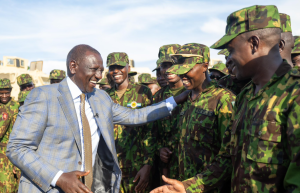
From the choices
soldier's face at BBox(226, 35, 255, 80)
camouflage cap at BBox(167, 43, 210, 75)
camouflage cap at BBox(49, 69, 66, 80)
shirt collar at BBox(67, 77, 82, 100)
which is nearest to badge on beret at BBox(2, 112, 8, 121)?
camouflage cap at BBox(49, 69, 66, 80)

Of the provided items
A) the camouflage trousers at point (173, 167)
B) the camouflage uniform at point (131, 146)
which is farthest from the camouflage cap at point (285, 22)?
the camouflage uniform at point (131, 146)

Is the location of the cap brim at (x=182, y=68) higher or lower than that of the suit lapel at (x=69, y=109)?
higher

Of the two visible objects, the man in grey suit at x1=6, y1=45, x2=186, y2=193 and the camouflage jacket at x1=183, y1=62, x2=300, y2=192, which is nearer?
the camouflage jacket at x1=183, y1=62, x2=300, y2=192

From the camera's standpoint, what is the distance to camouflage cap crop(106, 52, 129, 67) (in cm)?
547

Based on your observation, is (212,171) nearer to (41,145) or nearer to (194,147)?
(194,147)

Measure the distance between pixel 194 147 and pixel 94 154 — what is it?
1218mm

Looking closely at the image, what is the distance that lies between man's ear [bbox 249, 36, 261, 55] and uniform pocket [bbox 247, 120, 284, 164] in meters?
0.54

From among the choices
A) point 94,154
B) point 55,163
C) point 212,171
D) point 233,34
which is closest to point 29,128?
point 55,163

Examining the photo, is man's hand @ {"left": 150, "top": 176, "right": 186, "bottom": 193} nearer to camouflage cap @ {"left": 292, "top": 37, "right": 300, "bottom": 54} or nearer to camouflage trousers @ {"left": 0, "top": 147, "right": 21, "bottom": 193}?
camouflage cap @ {"left": 292, "top": 37, "right": 300, "bottom": 54}

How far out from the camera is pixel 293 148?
1.61 m

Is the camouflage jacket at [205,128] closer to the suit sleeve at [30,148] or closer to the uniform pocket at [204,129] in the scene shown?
the uniform pocket at [204,129]

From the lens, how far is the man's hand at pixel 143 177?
4516 mm

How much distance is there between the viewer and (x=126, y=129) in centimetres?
516

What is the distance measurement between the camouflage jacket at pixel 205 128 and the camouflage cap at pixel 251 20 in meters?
1.20
